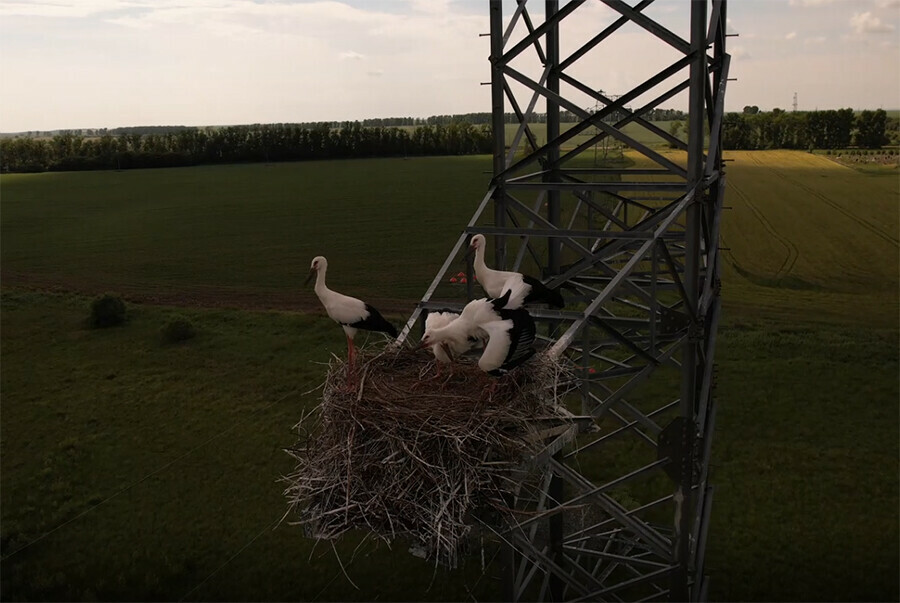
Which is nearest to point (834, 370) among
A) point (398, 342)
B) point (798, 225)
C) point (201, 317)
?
point (398, 342)

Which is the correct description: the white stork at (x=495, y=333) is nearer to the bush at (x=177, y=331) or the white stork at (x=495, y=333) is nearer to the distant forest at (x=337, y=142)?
the bush at (x=177, y=331)

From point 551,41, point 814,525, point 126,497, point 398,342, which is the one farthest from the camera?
point 126,497

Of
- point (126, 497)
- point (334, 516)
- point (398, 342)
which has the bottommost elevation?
point (126, 497)

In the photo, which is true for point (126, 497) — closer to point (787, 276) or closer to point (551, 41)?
point (551, 41)

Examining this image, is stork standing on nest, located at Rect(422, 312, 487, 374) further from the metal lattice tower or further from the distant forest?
the distant forest

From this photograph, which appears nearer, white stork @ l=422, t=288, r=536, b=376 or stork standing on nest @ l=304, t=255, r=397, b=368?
white stork @ l=422, t=288, r=536, b=376

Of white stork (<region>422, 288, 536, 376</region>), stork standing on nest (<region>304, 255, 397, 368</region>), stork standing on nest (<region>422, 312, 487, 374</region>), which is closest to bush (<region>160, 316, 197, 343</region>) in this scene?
stork standing on nest (<region>304, 255, 397, 368</region>)
